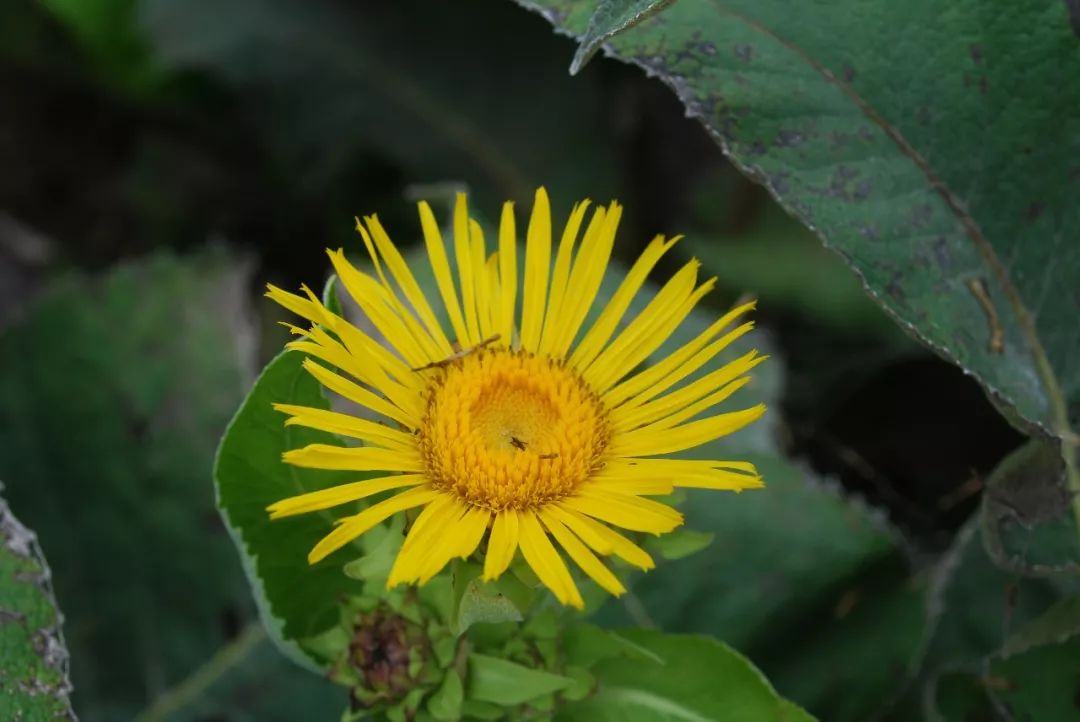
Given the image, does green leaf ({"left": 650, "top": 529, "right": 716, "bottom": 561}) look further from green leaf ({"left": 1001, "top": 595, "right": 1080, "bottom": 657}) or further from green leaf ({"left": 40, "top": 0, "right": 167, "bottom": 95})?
green leaf ({"left": 40, "top": 0, "right": 167, "bottom": 95})

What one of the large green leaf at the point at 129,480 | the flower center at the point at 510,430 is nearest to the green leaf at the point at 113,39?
the large green leaf at the point at 129,480

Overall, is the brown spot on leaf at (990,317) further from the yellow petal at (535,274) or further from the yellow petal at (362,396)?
the yellow petal at (362,396)

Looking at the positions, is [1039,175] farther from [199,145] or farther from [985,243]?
[199,145]

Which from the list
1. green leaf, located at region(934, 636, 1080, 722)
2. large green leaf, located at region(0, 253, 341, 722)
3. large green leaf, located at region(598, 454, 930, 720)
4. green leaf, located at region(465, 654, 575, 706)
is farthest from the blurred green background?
green leaf, located at region(465, 654, 575, 706)

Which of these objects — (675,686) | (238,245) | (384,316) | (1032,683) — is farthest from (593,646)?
(238,245)

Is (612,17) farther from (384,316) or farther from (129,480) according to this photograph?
(129,480)
